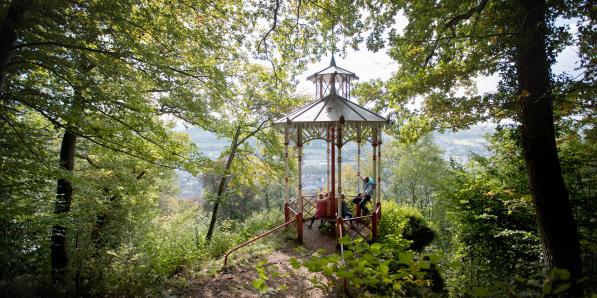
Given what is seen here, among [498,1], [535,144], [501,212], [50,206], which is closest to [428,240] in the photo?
[501,212]

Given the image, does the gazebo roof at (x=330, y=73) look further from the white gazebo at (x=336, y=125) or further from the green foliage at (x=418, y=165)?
the green foliage at (x=418, y=165)

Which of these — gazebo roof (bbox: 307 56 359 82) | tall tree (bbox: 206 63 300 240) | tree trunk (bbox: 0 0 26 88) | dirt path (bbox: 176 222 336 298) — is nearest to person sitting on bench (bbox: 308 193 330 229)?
dirt path (bbox: 176 222 336 298)

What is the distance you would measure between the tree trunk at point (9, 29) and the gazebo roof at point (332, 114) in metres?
5.24

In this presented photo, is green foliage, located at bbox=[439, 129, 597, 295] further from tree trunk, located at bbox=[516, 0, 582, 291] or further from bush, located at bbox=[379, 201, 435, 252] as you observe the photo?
tree trunk, located at bbox=[516, 0, 582, 291]

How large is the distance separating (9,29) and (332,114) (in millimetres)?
5986

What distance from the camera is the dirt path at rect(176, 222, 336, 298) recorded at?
20.0ft

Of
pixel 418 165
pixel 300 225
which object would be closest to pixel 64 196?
pixel 300 225

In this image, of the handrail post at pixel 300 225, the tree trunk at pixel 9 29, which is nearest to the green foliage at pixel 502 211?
the handrail post at pixel 300 225

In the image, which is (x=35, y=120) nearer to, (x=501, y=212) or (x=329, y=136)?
(x=329, y=136)

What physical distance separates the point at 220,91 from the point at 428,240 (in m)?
8.42

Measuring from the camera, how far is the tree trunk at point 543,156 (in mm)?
4602

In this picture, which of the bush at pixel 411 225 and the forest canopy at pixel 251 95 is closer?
the forest canopy at pixel 251 95

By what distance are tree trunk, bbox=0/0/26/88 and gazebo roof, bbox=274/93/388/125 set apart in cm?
524

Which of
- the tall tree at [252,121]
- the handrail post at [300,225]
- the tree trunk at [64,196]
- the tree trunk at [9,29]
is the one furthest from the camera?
the tall tree at [252,121]
